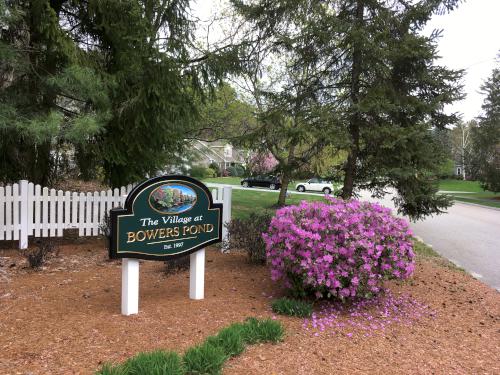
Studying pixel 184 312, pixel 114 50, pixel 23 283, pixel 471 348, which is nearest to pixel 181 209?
pixel 184 312

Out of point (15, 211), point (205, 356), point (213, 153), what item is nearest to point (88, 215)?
point (15, 211)

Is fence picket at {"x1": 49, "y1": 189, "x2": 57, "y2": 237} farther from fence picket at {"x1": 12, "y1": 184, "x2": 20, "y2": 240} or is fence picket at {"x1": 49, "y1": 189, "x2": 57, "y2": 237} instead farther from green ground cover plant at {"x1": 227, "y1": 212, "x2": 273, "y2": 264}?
green ground cover plant at {"x1": 227, "y1": 212, "x2": 273, "y2": 264}

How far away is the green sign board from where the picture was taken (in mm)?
4008

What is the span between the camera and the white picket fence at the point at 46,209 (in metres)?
7.04

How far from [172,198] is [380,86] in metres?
4.23

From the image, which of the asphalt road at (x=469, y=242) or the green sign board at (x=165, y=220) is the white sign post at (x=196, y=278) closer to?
the green sign board at (x=165, y=220)

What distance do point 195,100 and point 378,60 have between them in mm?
4023

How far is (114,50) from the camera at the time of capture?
7.80 m

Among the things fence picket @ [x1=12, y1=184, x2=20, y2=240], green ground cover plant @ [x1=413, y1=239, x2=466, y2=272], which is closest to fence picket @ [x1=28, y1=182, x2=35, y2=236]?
fence picket @ [x1=12, y1=184, x2=20, y2=240]

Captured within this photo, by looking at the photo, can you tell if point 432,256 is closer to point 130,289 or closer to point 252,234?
point 252,234

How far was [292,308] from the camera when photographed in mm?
4305

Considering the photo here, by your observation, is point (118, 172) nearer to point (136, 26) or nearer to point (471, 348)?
point (136, 26)

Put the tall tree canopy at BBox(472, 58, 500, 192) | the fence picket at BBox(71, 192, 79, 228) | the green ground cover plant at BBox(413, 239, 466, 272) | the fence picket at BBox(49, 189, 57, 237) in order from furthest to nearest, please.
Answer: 1. the tall tree canopy at BBox(472, 58, 500, 192)
2. the green ground cover plant at BBox(413, 239, 466, 272)
3. the fence picket at BBox(71, 192, 79, 228)
4. the fence picket at BBox(49, 189, 57, 237)

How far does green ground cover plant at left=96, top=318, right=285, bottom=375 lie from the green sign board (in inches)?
45.5
